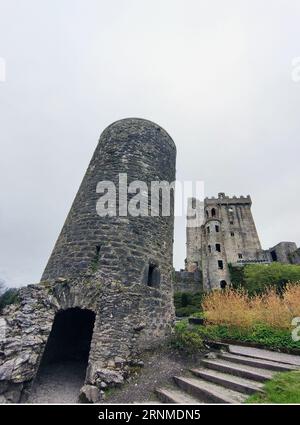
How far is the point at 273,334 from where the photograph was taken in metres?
7.54

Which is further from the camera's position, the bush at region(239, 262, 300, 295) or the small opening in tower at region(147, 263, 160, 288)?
the bush at region(239, 262, 300, 295)

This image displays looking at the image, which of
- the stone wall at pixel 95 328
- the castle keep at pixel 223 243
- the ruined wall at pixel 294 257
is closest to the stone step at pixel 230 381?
the stone wall at pixel 95 328

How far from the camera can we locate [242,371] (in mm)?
4609

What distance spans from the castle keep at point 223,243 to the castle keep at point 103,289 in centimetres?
2187

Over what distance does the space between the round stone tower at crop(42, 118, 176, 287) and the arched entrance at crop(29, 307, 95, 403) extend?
1.87 m

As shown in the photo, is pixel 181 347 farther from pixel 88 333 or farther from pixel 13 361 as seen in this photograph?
pixel 13 361

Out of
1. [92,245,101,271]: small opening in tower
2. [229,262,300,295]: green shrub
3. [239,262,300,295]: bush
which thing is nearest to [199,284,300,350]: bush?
[92,245,101,271]: small opening in tower

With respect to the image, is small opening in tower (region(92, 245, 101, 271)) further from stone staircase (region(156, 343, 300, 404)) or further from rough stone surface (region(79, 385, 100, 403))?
stone staircase (region(156, 343, 300, 404))

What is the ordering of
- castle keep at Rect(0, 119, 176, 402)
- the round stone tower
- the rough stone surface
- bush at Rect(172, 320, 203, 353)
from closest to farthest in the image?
the rough stone surface, castle keep at Rect(0, 119, 176, 402), bush at Rect(172, 320, 203, 353), the round stone tower

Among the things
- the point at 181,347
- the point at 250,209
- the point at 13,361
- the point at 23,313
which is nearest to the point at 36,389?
the point at 13,361

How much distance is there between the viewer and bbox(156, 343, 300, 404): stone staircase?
12.8 ft

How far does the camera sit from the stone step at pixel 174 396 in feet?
13.2

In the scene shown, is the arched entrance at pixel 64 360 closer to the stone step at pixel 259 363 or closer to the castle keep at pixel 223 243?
the stone step at pixel 259 363
